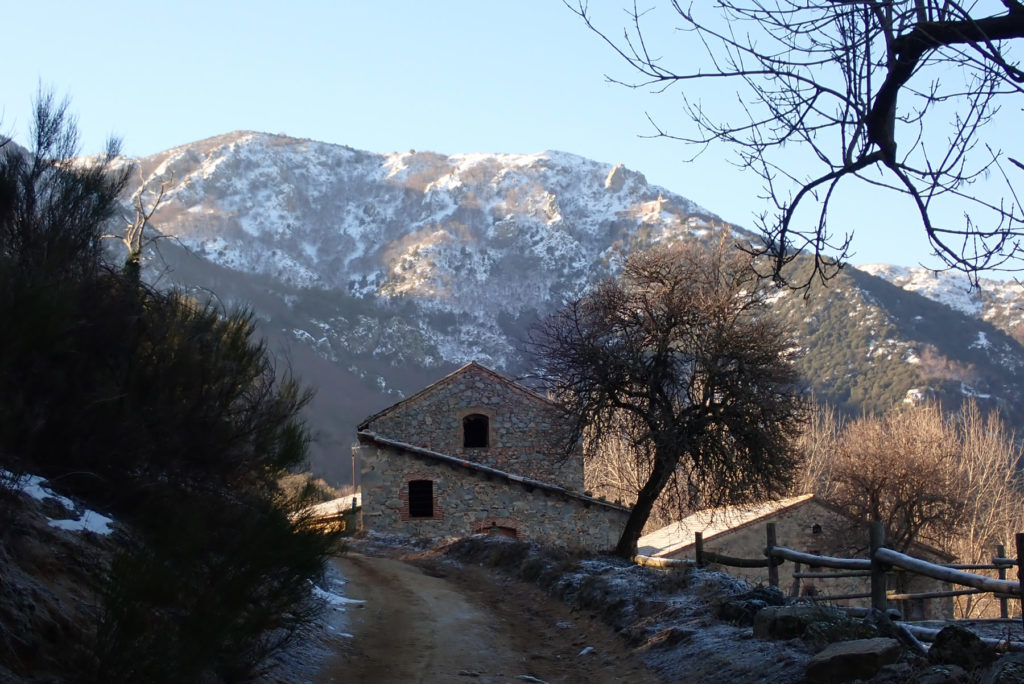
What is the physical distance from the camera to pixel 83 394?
8.18 m

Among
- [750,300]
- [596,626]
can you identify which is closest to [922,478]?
[750,300]

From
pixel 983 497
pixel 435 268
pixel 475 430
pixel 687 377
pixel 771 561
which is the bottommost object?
pixel 983 497

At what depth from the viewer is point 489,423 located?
32500 millimetres

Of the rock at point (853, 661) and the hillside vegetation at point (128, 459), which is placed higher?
the hillside vegetation at point (128, 459)

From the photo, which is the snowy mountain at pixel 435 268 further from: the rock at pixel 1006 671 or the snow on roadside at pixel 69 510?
the rock at pixel 1006 671

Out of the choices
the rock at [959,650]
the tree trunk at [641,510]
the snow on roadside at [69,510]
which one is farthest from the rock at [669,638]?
the tree trunk at [641,510]

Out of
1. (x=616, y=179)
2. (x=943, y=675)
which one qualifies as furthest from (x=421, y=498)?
(x=616, y=179)

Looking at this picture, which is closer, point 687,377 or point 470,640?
point 470,640

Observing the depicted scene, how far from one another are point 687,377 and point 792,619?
10668 millimetres

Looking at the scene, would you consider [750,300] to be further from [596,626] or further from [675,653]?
[675,653]

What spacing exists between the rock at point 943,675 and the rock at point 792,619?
2.11 metres

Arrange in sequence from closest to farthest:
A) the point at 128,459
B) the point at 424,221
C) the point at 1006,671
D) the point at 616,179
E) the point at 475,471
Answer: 1. the point at 1006,671
2. the point at 128,459
3. the point at 475,471
4. the point at 424,221
5. the point at 616,179

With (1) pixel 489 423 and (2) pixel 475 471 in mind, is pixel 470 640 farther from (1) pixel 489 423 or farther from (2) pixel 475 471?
(1) pixel 489 423

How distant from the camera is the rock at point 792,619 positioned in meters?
8.14
